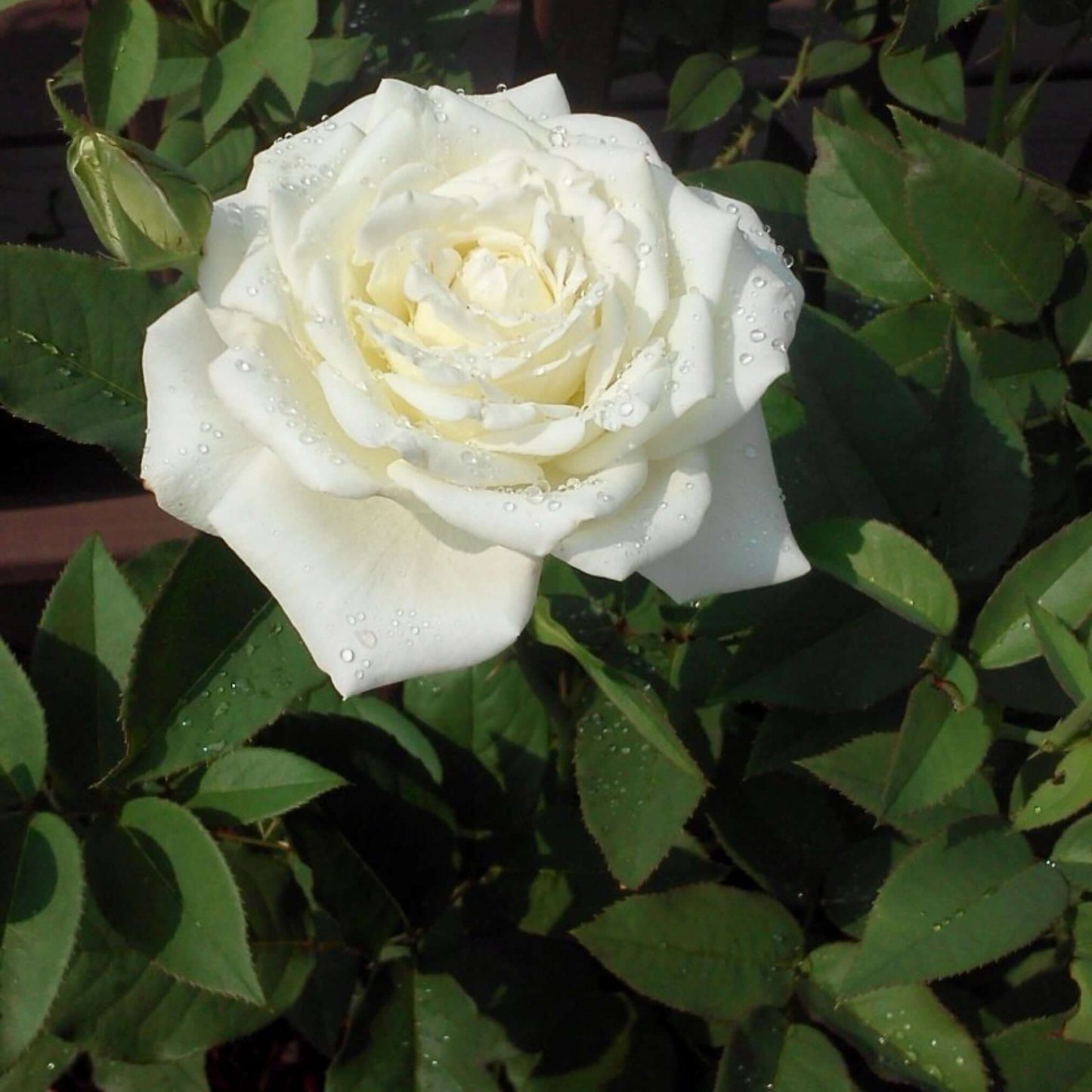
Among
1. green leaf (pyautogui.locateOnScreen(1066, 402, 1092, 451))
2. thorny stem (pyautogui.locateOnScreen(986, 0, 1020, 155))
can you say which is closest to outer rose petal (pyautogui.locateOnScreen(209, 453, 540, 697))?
green leaf (pyautogui.locateOnScreen(1066, 402, 1092, 451))

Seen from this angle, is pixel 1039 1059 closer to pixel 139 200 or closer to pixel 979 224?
pixel 979 224

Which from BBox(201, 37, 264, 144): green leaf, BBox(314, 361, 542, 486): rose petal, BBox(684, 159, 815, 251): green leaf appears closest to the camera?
BBox(314, 361, 542, 486): rose petal

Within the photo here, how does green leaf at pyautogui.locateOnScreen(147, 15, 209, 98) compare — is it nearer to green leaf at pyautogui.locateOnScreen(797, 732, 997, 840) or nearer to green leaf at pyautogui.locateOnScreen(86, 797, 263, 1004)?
green leaf at pyautogui.locateOnScreen(86, 797, 263, 1004)

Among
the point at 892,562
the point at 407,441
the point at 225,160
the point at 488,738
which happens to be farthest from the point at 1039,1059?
the point at 225,160

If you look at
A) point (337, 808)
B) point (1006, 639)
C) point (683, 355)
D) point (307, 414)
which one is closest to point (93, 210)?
point (307, 414)

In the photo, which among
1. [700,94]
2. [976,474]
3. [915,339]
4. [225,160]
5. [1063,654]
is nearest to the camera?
[1063,654]

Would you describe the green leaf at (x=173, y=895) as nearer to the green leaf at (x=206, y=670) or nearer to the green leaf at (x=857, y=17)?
the green leaf at (x=206, y=670)
